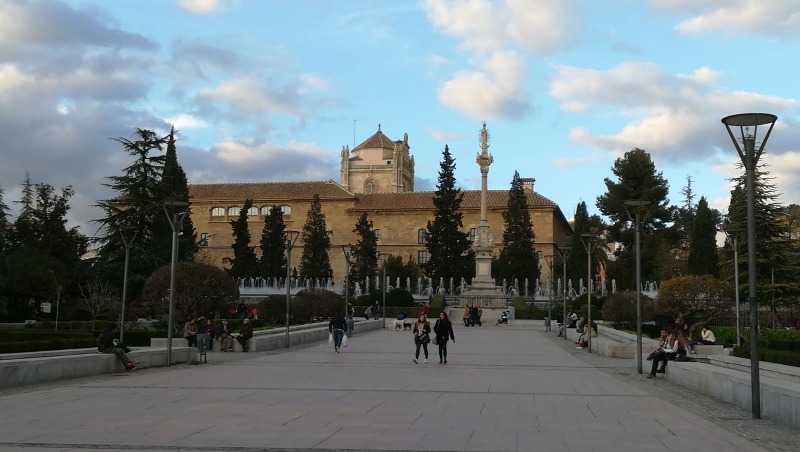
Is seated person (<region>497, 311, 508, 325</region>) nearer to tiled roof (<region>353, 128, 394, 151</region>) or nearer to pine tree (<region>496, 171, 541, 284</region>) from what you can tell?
pine tree (<region>496, 171, 541, 284</region>)

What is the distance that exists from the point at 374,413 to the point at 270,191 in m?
85.4

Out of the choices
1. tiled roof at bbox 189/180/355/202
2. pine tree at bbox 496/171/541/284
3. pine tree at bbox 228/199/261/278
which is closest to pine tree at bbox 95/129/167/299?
pine tree at bbox 228/199/261/278

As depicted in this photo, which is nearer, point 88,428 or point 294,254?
point 88,428

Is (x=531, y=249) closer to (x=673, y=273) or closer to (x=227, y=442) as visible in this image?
(x=673, y=273)

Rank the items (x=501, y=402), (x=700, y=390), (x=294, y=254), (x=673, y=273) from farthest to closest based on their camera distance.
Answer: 1. (x=294, y=254)
2. (x=673, y=273)
3. (x=700, y=390)
4. (x=501, y=402)

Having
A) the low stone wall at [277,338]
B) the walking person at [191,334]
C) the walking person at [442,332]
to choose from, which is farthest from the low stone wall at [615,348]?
the walking person at [191,334]

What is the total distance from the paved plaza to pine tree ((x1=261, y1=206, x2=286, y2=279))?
2091 inches

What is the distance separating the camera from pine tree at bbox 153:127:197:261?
1746 inches

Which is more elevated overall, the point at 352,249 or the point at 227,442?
the point at 352,249

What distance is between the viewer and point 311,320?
130 feet

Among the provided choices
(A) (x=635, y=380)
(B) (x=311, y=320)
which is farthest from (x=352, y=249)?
(A) (x=635, y=380)

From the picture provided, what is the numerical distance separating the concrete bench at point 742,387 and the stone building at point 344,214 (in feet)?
238

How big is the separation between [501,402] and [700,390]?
4161mm

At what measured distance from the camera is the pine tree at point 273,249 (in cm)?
7062
